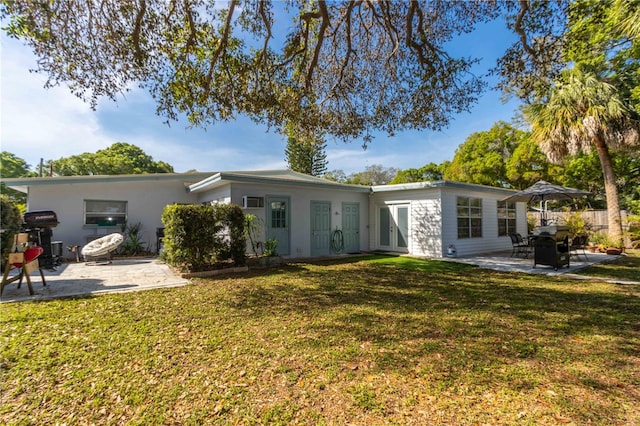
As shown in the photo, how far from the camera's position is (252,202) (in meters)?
9.98

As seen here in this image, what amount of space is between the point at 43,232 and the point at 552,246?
14.6 metres

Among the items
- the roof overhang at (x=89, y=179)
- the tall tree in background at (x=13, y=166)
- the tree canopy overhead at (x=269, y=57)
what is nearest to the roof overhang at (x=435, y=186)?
the tree canopy overhead at (x=269, y=57)

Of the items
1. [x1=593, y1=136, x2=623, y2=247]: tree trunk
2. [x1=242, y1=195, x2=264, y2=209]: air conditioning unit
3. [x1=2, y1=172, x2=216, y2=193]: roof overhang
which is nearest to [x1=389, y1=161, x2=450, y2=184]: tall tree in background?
[x1=593, y1=136, x2=623, y2=247]: tree trunk

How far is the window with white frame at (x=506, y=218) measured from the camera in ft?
45.3

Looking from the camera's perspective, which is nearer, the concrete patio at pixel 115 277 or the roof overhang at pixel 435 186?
the concrete patio at pixel 115 277

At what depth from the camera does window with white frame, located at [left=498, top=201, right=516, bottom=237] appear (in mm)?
13820

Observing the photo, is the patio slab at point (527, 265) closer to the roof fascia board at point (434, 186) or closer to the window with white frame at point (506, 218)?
the roof fascia board at point (434, 186)

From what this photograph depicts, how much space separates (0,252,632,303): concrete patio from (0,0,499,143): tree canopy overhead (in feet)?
12.2

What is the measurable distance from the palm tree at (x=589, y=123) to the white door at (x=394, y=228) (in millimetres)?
7326

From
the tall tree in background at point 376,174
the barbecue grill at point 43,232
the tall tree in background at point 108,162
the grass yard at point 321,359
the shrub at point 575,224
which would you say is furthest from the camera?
the tall tree in background at point 376,174

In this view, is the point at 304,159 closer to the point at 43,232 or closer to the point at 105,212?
the point at 105,212

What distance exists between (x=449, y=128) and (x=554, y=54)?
251 centimetres

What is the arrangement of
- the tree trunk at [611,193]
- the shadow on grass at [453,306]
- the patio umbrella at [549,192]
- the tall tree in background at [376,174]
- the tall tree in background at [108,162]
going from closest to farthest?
1. the shadow on grass at [453,306]
2. the patio umbrella at [549,192]
3. the tree trunk at [611,193]
4. the tall tree in background at [108,162]
5. the tall tree in background at [376,174]

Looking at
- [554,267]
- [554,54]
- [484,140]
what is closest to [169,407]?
[554,54]
